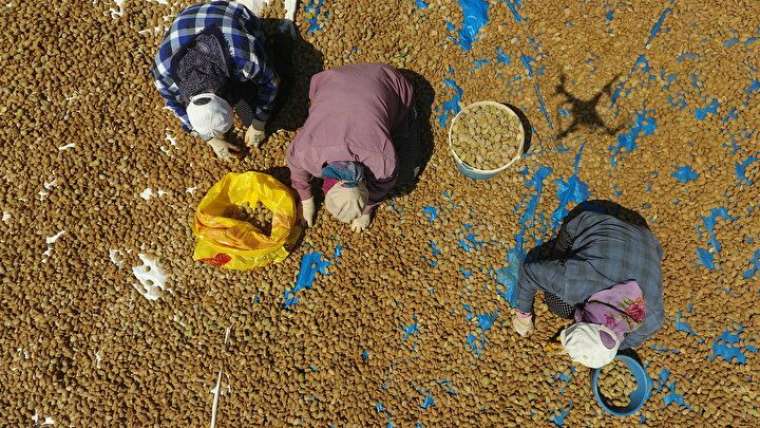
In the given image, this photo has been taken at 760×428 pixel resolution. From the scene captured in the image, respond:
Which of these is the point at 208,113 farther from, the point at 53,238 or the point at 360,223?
the point at 53,238

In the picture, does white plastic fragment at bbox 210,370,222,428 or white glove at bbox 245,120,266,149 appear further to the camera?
white glove at bbox 245,120,266,149

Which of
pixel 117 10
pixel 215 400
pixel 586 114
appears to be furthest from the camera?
pixel 117 10

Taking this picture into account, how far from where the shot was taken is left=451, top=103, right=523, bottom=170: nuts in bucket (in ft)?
9.27

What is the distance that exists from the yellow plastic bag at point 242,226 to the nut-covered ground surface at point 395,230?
138 mm

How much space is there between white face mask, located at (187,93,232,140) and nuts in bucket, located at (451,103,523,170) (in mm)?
1387

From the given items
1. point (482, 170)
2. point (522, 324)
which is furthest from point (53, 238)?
point (522, 324)

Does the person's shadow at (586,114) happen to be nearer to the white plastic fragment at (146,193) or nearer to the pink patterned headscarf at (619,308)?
the pink patterned headscarf at (619,308)

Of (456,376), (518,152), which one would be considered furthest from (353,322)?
(518,152)

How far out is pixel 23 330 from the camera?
2586 mm

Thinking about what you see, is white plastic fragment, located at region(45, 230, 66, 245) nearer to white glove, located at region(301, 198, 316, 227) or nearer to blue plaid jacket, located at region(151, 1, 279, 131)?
blue plaid jacket, located at region(151, 1, 279, 131)

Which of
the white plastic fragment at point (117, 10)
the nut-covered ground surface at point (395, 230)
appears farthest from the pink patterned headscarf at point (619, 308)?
the white plastic fragment at point (117, 10)

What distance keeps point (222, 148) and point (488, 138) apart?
5.23 feet

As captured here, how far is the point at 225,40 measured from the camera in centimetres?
227

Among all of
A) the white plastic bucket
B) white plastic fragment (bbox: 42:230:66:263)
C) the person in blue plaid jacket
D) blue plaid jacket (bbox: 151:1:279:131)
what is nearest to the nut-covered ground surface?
white plastic fragment (bbox: 42:230:66:263)
